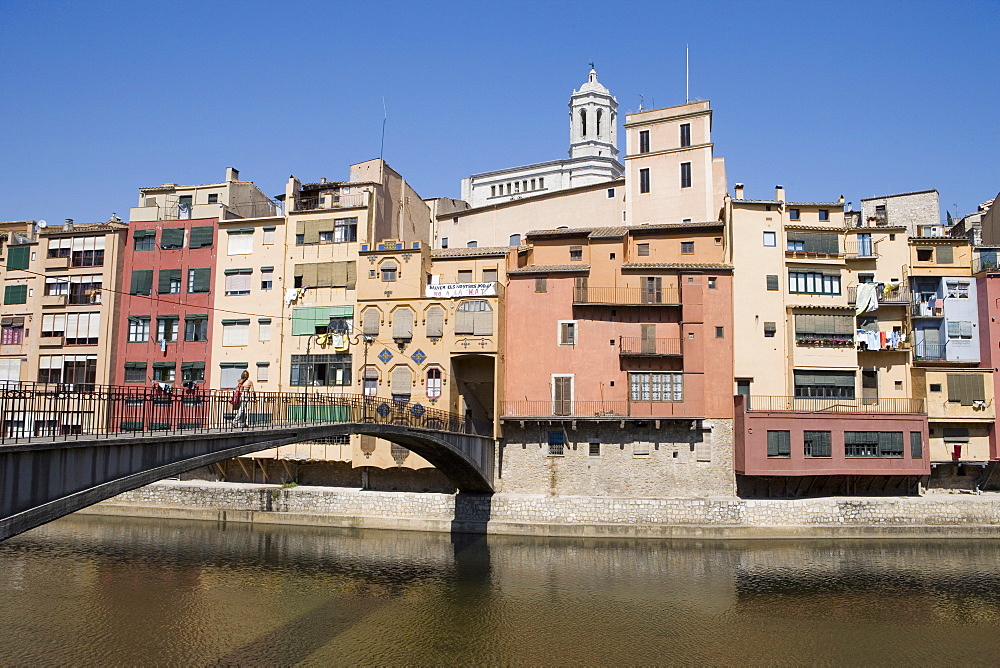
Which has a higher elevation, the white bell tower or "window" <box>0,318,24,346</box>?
the white bell tower

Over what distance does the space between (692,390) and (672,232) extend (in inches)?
432

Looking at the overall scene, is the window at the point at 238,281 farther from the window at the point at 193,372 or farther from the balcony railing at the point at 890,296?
the balcony railing at the point at 890,296

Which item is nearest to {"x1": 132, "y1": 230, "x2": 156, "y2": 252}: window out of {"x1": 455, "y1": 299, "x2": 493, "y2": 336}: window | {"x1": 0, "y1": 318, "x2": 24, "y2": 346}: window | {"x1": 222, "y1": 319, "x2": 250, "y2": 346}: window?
{"x1": 222, "y1": 319, "x2": 250, "y2": 346}: window

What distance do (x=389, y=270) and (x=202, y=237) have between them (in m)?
14.0

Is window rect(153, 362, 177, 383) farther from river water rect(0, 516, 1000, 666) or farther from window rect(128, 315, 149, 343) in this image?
river water rect(0, 516, 1000, 666)

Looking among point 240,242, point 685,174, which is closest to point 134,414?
point 240,242

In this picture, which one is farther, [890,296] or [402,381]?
[890,296]

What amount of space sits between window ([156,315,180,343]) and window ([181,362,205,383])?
81.1 inches

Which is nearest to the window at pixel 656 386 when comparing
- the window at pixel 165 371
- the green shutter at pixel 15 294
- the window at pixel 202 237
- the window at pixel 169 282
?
the window at pixel 202 237

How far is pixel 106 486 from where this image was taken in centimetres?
2016

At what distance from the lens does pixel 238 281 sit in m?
55.2

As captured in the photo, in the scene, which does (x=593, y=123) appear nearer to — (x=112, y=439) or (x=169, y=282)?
(x=169, y=282)

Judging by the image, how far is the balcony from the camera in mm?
48844

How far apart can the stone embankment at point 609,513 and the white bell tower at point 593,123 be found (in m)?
66.7
